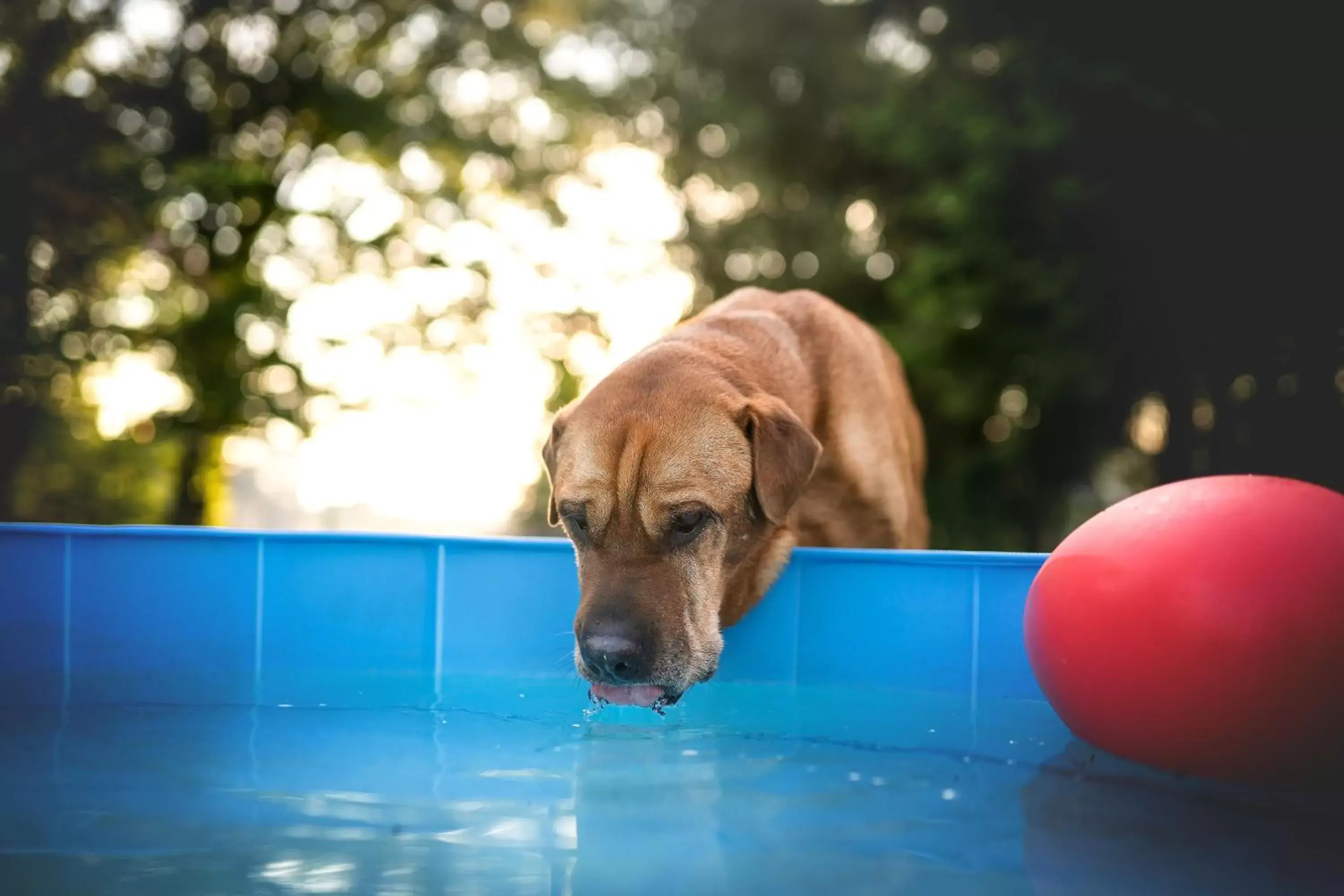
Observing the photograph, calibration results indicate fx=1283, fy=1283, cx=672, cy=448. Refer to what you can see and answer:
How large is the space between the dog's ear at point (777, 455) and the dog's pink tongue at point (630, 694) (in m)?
0.79

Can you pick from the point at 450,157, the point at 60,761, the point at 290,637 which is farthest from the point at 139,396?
the point at 60,761

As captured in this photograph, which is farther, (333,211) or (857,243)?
(857,243)

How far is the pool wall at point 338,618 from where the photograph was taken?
4672mm

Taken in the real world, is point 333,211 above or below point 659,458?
above

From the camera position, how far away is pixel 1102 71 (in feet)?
40.1

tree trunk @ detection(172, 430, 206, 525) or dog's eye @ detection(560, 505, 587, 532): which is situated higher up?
dog's eye @ detection(560, 505, 587, 532)

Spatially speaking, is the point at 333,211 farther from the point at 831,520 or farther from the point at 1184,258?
the point at 831,520

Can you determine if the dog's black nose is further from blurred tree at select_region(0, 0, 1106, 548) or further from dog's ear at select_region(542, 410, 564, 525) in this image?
blurred tree at select_region(0, 0, 1106, 548)

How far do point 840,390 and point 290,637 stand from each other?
98.3 inches

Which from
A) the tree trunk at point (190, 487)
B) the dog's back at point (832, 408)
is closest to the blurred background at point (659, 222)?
the tree trunk at point (190, 487)

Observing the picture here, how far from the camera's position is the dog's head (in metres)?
3.86

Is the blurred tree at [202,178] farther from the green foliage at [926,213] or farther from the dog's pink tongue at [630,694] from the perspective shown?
the dog's pink tongue at [630,694]

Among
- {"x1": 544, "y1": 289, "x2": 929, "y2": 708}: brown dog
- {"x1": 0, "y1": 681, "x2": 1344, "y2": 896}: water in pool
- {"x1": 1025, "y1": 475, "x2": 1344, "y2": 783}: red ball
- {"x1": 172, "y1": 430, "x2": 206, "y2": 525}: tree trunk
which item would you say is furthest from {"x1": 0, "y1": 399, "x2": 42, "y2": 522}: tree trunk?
{"x1": 1025, "y1": 475, "x2": 1344, "y2": 783}: red ball

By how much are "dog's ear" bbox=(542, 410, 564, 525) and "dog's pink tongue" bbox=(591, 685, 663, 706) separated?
691mm
